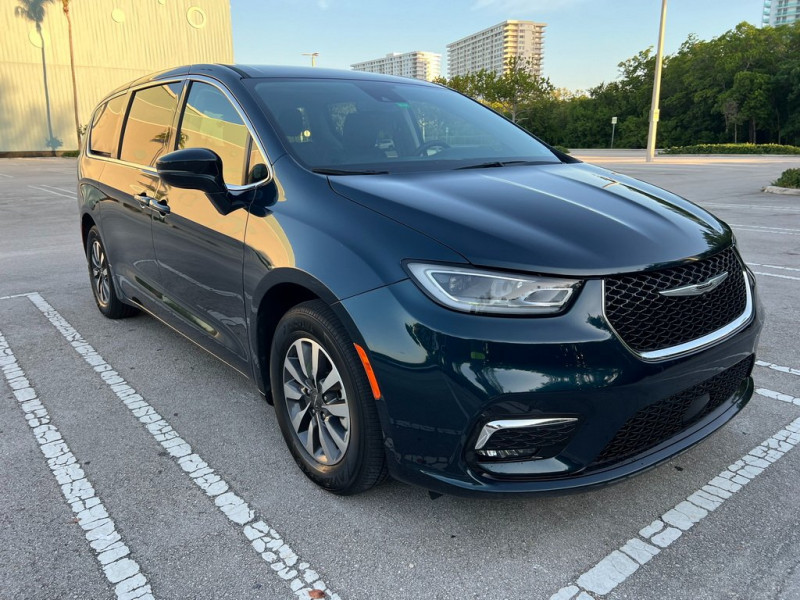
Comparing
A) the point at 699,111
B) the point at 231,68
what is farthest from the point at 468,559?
the point at 699,111

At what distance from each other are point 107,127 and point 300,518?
11.4 feet

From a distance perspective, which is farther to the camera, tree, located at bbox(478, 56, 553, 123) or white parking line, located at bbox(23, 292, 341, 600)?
tree, located at bbox(478, 56, 553, 123)

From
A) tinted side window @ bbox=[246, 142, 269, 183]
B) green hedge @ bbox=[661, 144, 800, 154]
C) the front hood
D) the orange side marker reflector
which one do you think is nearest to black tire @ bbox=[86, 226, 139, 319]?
tinted side window @ bbox=[246, 142, 269, 183]

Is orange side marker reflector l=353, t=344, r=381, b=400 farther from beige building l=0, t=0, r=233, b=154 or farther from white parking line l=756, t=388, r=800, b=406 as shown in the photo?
A: beige building l=0, t=0, r=233, b=154

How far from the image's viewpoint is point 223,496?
248cm

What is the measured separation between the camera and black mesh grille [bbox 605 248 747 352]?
1941 millimetres

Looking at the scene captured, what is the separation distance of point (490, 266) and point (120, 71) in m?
47.0

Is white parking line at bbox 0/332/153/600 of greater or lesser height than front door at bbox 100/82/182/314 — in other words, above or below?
below

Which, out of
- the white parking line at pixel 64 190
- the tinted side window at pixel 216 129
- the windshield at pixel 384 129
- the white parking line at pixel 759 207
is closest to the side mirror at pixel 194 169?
the tinted side window at pixel 216 129

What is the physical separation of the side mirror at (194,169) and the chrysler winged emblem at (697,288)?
6.11ft

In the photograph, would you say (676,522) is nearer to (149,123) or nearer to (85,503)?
(85,503)

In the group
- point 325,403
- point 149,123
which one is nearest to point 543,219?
point 325,403

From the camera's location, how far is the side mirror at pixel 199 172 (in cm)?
260

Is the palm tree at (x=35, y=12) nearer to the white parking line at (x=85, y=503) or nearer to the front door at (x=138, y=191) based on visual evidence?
the front door at (x=138, y=191)
